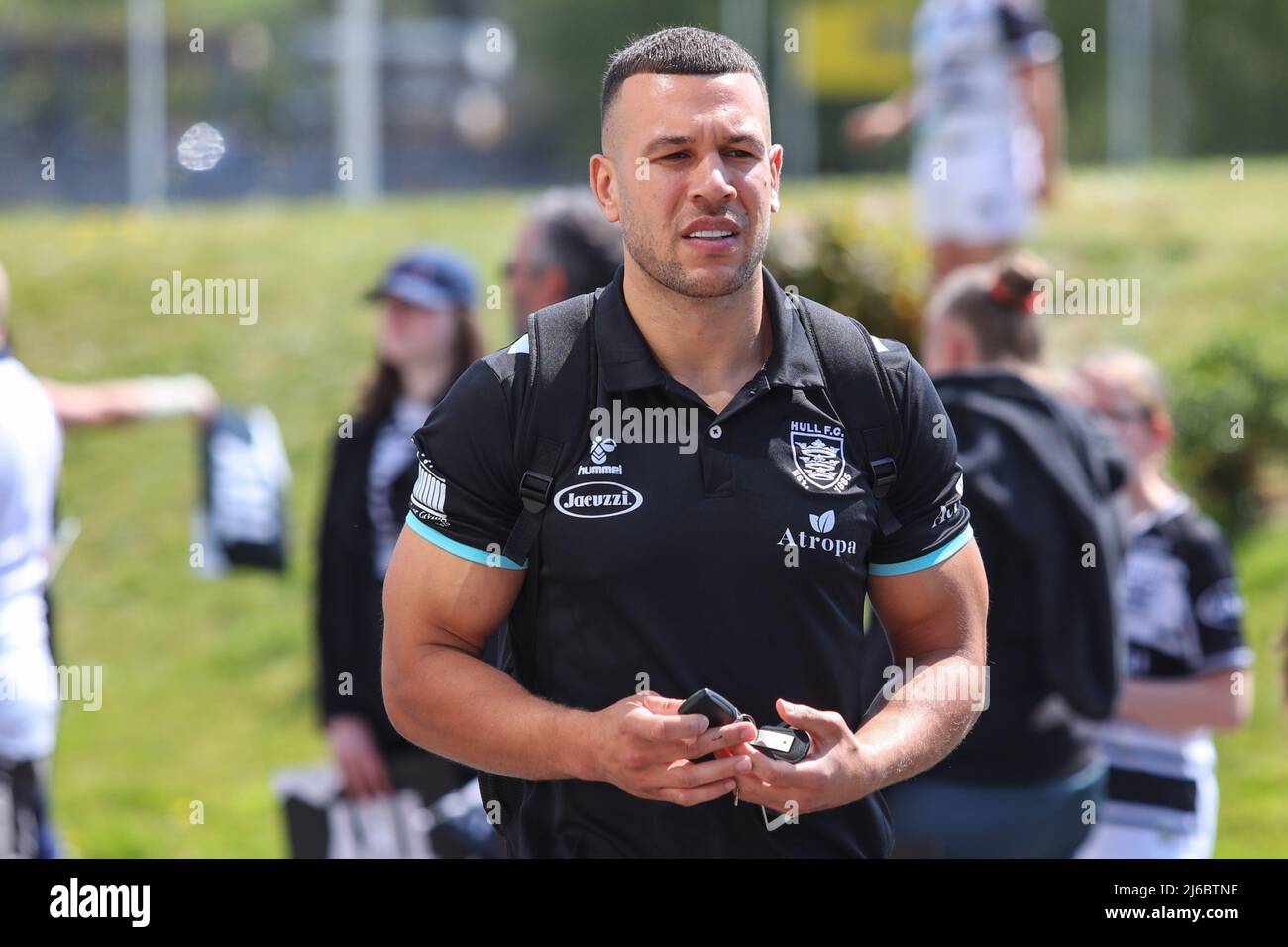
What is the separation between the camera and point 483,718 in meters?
2.76

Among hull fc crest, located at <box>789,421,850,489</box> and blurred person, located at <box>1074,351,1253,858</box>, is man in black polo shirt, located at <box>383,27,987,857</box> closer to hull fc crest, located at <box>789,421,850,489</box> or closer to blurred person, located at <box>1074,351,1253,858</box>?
hull fc crest, located at <box>789,421,850,489</box>

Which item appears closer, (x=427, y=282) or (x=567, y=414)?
(x=567, y=414)

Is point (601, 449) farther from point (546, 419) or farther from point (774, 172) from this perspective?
point (774, 172)

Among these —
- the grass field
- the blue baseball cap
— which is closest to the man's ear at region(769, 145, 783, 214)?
the blue baseball cap

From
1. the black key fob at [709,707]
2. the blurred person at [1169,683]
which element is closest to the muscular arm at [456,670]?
the black key fob at [709,707]

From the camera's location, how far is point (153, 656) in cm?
946

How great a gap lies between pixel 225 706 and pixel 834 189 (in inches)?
332

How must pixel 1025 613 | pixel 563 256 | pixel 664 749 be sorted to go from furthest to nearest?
pixel 563 256, pixel 1025 613, pixel 664 749

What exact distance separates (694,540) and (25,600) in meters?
2.72

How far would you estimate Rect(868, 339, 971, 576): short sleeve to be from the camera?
2.88 m

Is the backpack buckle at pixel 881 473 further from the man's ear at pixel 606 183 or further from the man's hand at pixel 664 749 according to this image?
the man's ear at pixel 606 183

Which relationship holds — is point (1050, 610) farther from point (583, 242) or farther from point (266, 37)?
point (266, 37)

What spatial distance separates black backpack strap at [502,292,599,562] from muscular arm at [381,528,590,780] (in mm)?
98

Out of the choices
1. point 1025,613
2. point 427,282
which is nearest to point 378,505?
point 427,282
